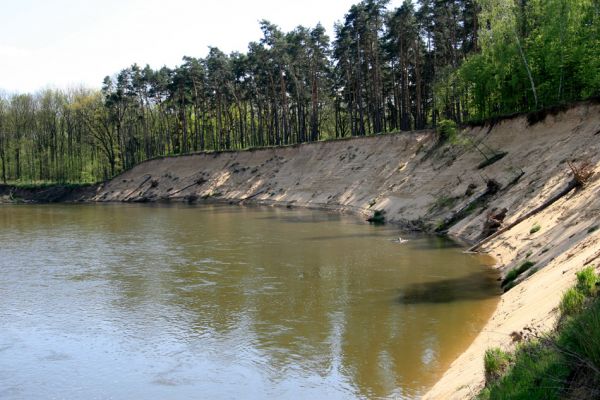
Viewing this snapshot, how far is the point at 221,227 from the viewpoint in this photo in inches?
1747

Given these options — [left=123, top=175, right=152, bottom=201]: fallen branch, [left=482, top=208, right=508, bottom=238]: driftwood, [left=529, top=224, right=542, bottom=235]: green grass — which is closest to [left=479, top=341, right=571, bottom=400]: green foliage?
[left=529, top=224, right=542, bottom=235]: green grass

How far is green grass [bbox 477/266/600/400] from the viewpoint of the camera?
696cm

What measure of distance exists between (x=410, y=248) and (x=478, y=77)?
24.9 m

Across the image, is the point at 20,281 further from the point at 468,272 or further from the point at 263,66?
the point at 263,66

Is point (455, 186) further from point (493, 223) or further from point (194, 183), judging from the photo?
point (194, 183)

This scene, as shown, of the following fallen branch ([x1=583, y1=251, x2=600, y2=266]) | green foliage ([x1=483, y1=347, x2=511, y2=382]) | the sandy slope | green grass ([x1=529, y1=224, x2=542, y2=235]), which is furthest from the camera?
green grass ([x1=529, y1=224, x2=542, y2=235])

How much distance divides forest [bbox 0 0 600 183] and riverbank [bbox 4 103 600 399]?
538cm

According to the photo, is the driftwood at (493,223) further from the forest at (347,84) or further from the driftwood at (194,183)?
A: the driftwood at (194,183)

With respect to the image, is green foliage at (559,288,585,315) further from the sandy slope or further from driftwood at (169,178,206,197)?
driftwood at (169,178,206,197)

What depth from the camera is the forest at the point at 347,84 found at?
1708 inches

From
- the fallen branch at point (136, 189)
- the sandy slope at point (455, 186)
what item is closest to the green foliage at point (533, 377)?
the sandy slope at point (455, 186)

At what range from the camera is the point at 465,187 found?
38.2 meters

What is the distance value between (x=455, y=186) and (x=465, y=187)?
153cm

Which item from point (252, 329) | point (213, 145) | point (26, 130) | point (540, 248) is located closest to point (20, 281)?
point (252, 329)
